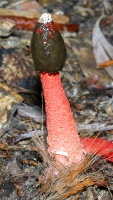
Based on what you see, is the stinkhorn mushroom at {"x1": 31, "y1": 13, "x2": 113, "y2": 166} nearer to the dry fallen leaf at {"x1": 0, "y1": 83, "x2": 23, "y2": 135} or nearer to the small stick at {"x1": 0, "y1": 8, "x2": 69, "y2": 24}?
the dry fallen leaf at {"x1": 0, "y1": 83, "x2": 23, "y2": 135}

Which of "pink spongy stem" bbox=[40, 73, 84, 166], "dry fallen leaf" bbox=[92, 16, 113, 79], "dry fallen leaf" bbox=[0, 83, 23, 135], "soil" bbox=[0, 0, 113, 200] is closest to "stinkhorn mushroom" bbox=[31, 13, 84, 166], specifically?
"pink spongy stem" bbox=[40, 73, 84, 166]

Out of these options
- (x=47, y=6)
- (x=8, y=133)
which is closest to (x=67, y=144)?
(x=8, y=133)

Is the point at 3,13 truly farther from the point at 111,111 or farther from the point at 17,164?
the point at 17,164

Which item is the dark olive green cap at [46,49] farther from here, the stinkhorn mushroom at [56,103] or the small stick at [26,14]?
the small stick at [26,14]

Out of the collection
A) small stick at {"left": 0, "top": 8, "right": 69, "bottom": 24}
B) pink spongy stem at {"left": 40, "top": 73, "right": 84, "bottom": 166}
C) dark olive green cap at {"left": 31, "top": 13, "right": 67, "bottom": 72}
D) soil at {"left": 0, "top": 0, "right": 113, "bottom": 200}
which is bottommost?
soil at {"left": 0, "top": 0, "right": 113, "bottom": 200}

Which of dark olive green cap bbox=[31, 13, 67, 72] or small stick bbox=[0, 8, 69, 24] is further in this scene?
small stick bbox=[0, 8, 69, 24]

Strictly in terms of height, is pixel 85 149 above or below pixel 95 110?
above

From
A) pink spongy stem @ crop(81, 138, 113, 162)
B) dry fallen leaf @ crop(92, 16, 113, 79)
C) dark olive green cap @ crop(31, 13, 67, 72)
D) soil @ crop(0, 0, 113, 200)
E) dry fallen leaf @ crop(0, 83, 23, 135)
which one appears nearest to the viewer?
dark olive green cap @ crop(31, 13, 67, 72)

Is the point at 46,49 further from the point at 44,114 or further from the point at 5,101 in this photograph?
the point at 44,114

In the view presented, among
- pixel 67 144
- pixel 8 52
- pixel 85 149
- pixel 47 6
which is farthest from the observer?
pixel 47 6
